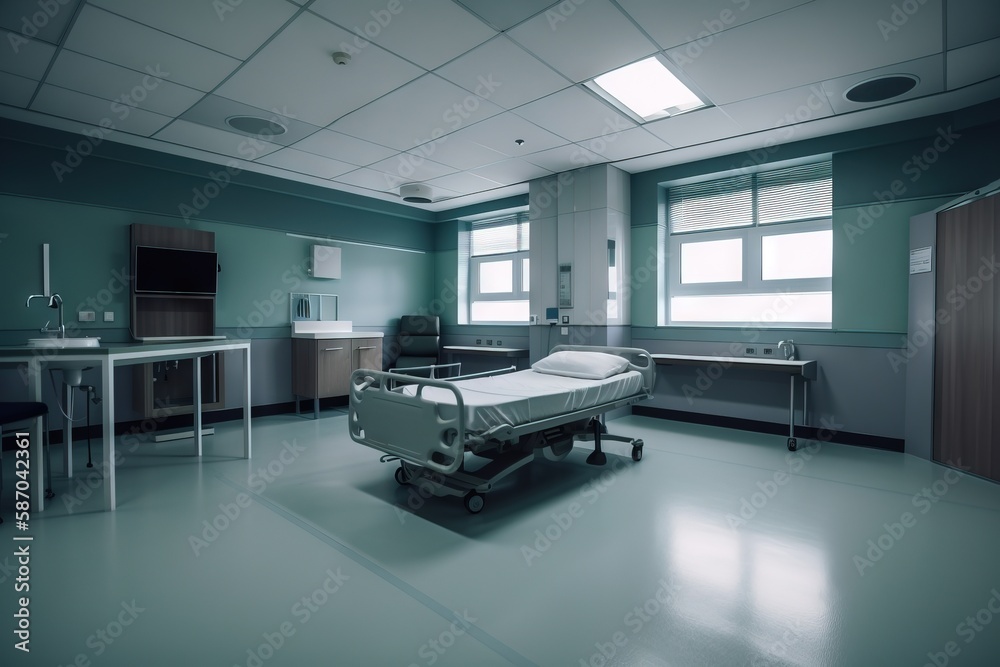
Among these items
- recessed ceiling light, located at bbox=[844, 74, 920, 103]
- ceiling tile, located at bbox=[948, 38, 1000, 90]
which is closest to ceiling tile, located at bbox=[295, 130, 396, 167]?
recessed ceiling light, located at bbox=[844, 74, 920, 103]

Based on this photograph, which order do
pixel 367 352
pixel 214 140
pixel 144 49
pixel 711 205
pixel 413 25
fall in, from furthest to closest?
pixel 367 352
pixel 711 205
pixel 214 140
pixel 144 49
pixel 413 25

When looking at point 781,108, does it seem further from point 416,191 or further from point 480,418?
point 416,191

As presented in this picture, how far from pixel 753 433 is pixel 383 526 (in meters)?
4.17

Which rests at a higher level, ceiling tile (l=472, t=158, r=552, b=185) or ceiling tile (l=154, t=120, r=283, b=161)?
ceiling tile (l=472, t=158, r=552, b=185)

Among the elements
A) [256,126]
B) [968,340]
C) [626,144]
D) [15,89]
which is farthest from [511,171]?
[968,340]

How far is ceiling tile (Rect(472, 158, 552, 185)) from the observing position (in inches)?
224

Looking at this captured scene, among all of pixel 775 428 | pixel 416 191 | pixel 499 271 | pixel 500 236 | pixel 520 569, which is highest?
pixel 416 191

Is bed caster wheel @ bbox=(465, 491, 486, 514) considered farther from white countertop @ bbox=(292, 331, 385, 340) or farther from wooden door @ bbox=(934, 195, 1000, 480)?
wooden door @ bbox=(934, 195, 1000, 480)

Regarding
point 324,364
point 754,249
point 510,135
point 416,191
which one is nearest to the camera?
point 510,135

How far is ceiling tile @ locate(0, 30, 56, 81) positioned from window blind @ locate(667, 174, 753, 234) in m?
5.88

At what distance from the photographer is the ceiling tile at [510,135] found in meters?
4.49

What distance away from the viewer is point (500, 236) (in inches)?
303

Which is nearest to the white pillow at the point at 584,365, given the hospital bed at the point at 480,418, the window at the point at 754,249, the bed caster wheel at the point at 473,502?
the hospital bed at the point at 480,418

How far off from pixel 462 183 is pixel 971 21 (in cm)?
484
